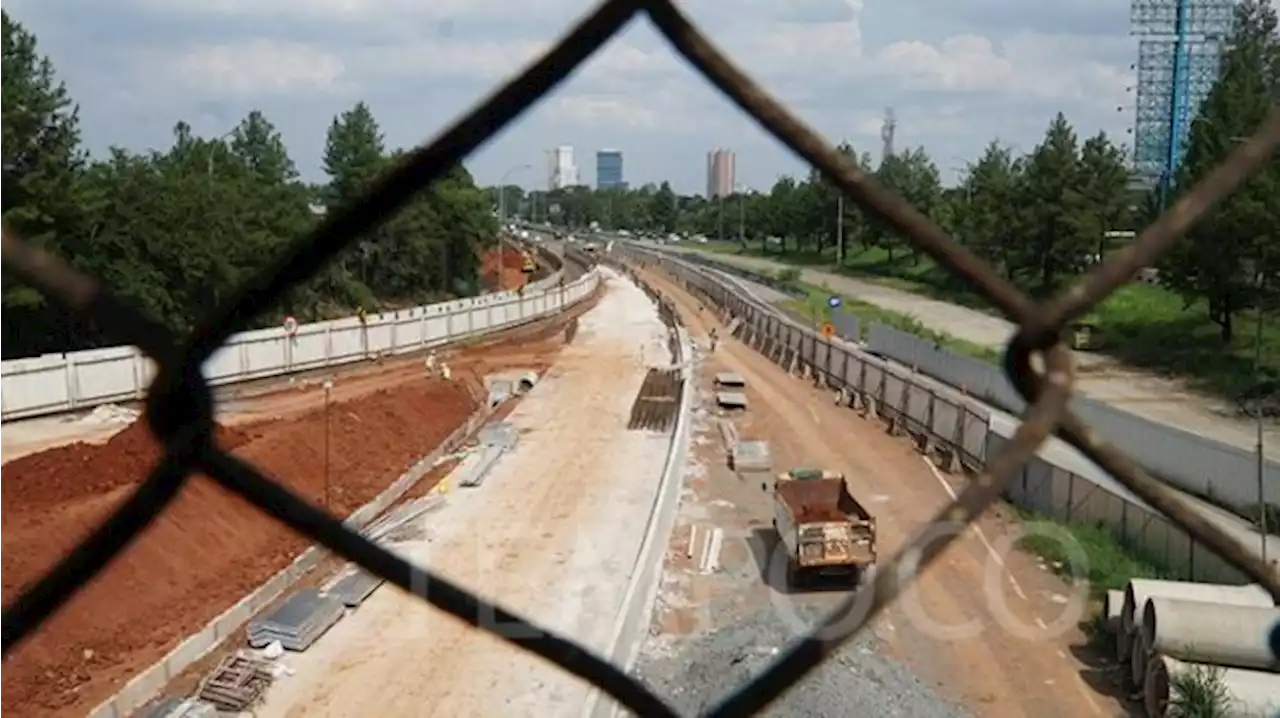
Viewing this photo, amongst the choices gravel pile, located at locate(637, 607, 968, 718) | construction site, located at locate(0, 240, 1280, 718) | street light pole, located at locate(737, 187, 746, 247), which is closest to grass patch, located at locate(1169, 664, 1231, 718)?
construction site, located at locate(0, 240, 1280, 718)

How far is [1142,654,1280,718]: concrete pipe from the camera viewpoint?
274 inches

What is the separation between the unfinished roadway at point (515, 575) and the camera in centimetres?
745

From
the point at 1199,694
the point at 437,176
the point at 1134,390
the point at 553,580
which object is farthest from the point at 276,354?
the point at 437,176

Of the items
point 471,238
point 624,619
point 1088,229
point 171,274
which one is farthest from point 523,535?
point 1088,229

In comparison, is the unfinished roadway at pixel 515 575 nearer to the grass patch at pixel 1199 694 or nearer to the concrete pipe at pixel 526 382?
the concrete pipe at pixel 526 382

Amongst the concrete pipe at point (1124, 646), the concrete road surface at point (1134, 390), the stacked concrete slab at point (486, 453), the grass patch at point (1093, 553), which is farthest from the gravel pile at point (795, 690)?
the concrete road surface at point (1134, 390)

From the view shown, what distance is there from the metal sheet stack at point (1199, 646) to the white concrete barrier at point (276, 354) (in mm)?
6293

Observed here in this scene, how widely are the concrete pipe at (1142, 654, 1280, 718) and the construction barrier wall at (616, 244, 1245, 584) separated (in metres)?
0.57

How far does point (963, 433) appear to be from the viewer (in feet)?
49.0

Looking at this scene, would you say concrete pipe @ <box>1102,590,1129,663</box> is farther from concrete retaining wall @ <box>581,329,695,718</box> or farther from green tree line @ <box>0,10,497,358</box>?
green tree line @ <box>0,10,497,358</box>

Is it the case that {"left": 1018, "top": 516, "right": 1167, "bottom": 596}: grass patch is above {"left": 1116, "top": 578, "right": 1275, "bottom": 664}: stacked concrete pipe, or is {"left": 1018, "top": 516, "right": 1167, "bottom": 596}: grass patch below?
below

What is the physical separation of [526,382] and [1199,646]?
13.8 metres

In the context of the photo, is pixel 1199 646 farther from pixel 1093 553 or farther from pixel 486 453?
pixel 486 453

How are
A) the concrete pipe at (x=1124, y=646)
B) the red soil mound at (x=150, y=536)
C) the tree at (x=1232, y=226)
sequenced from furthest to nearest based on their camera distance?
the tree at (x=1232, y=226) < the concrete pipe at (x=1124, y=646) < the red soil mound at (x=150, y=536)
